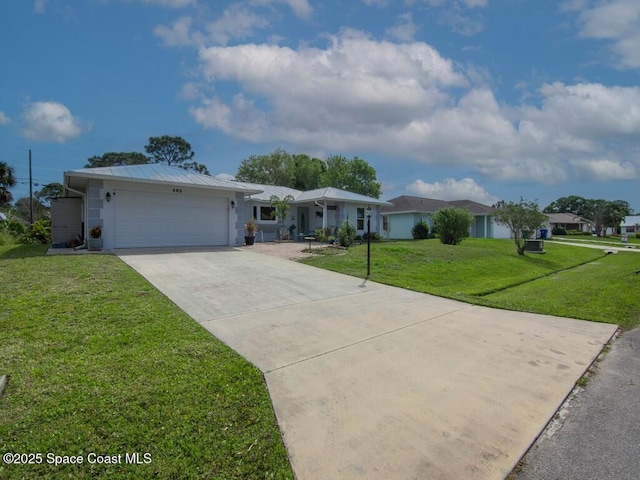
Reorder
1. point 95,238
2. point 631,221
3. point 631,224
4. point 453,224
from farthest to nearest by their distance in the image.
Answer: point 631,221 < point 631,224 < point 453,224 < point 95,238

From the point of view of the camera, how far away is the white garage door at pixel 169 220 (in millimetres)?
12992

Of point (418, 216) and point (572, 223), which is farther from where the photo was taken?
point (572, 223)

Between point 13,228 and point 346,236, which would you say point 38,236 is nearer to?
point 13,228

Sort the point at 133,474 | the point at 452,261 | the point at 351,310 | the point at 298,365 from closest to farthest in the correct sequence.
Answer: the point at 133,474 → the point at 298,365 → the point at 351,310 → the point at 452,261

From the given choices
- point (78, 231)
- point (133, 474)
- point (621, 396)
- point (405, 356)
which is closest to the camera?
point (133, 474)

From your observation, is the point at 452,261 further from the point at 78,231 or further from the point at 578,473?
the point at 78,231

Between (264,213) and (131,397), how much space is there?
18245 mm

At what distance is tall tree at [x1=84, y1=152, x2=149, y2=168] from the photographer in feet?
146

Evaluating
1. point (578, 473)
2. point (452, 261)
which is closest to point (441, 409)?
point (578, 473)

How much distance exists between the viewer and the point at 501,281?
34.6 feet

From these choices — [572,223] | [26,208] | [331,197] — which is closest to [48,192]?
[26,208]

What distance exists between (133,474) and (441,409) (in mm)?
2253

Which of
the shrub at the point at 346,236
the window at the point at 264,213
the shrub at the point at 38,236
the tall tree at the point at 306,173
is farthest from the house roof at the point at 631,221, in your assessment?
the shrub at the point at 38,236

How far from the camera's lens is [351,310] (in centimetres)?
567
